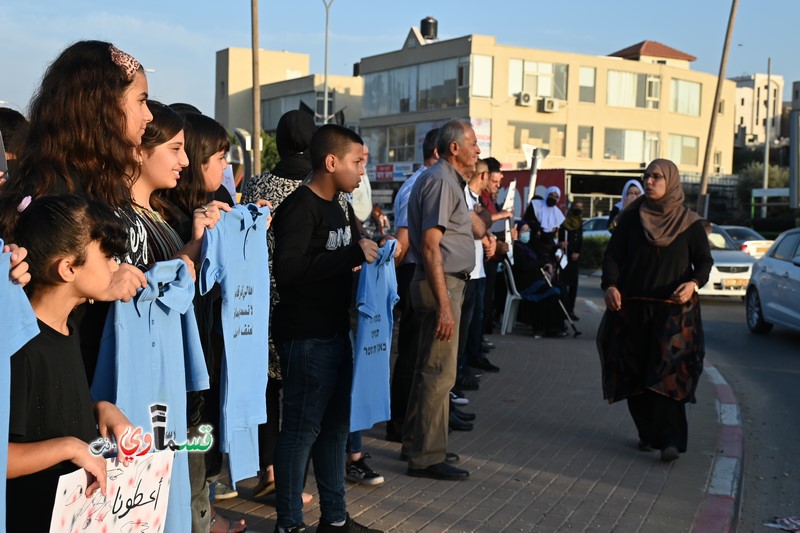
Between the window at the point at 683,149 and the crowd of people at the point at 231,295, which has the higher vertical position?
the window at the point at 683,149

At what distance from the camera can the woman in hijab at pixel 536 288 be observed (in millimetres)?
14070

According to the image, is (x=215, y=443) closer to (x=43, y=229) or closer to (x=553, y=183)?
(x=43, y=229)

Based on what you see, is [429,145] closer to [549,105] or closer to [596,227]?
[596,227]

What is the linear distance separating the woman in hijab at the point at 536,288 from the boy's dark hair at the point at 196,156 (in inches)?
393

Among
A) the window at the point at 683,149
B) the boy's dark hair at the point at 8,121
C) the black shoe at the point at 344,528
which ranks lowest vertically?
the black shoe at the point at 344,528

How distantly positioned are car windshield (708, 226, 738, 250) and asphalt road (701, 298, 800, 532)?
3.67 meters

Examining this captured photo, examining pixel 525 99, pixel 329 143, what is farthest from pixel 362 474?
pixel 525 99

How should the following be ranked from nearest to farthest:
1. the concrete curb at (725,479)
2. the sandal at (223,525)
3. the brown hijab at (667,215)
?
1. the sandal at (223,525)
2. the concrete curb at (725,479)
3. the brown hijab at (667,215)

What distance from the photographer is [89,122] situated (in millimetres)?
3137

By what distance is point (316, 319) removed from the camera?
4.71 metres

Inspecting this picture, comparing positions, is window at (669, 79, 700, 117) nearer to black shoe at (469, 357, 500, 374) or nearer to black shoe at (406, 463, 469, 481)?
black shoe at (469, 357, 500, 374)

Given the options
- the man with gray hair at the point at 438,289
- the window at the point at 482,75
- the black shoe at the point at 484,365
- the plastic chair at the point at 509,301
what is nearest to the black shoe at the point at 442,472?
the man with gray hair at the point at 438,289

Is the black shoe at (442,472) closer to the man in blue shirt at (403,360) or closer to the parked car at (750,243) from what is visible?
the man in blue shirt at (403,360)

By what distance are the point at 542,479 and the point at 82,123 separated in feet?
13.8
